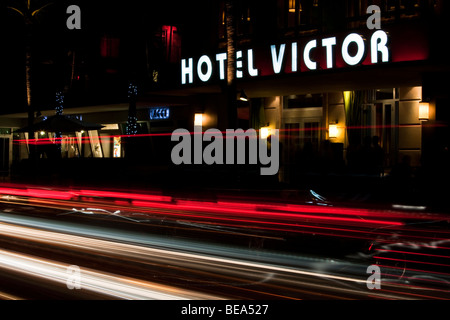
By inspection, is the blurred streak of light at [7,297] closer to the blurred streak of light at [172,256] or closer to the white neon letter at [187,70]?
the blurred streak of light at [172,256]

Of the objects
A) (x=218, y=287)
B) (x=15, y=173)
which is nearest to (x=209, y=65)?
(x=15, y=173)

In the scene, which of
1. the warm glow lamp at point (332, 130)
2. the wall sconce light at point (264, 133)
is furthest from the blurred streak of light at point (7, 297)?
the wall sconce light at point (264, 133)

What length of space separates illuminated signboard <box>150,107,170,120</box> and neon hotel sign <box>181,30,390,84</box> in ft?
17.9

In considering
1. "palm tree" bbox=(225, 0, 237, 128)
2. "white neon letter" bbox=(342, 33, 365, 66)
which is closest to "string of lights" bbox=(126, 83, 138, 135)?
"palm tree" bbox=(225, 0, 237, 128)

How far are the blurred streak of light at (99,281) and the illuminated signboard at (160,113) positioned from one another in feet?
59.5

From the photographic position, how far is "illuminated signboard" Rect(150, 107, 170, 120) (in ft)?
87.6

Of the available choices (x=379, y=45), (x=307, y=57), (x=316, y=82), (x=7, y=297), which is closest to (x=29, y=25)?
(x=316, y=82)

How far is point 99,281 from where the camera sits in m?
7.17

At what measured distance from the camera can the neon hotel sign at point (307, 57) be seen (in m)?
16.0

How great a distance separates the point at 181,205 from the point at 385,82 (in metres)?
9.24

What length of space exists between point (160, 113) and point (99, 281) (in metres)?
20.5

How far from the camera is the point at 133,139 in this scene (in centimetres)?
2452
